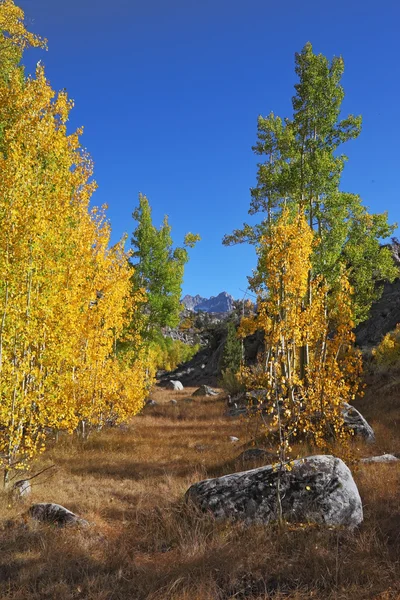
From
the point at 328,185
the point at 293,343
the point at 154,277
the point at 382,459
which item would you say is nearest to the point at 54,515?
the point at 293,343

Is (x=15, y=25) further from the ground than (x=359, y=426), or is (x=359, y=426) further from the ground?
(x=15, y=25)

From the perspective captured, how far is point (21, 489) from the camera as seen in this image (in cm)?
763

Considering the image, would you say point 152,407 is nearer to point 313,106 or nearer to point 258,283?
point 258,283

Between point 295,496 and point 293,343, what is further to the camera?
point 293,343

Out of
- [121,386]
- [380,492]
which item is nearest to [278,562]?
[380,492]

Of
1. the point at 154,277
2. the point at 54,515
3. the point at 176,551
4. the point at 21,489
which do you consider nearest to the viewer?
the point at 176,551

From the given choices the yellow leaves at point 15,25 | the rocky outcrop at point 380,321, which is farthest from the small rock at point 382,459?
the rocky outcrop at point 380,321

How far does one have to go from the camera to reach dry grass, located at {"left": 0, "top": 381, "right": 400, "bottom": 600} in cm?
429

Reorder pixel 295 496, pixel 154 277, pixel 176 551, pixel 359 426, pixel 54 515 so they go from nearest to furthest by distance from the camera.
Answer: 1. pixel 176 551
2. pixel 295 496
3. pixel 54 515
4. pixel 359 426
5. pixel 154 277

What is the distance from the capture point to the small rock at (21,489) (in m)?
7.45

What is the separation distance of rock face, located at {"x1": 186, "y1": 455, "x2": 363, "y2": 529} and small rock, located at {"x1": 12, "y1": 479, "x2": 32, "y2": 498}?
141 inches

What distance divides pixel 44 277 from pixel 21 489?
4.60 m

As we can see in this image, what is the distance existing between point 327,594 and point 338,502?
1903mm

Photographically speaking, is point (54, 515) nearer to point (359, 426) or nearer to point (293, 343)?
point (293, 343)
